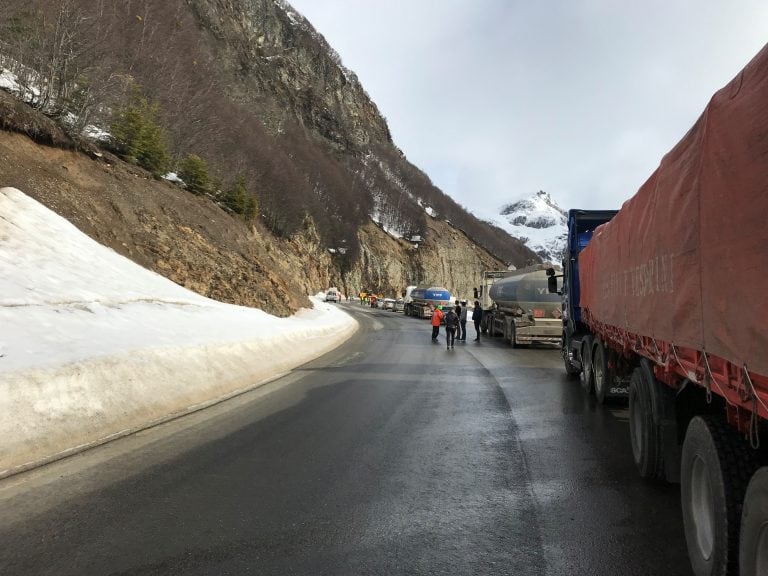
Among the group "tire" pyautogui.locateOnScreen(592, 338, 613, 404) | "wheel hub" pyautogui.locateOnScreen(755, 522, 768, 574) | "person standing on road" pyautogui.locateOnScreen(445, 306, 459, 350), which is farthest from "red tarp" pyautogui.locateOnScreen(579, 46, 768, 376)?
"person standing on road" pyautogui.locateOnScreen(445, 306, 459, 350)

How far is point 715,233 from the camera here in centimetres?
287

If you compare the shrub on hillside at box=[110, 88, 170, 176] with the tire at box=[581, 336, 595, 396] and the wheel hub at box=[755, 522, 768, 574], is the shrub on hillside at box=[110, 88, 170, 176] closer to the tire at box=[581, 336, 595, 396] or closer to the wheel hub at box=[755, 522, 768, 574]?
the tire at box=[581, 336, 595, 396]

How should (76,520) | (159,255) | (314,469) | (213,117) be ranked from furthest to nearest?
1. (213,117)
2. (159,255)
3. (314,469)
4. (76,520)

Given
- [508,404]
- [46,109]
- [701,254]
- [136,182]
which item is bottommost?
[508,404]

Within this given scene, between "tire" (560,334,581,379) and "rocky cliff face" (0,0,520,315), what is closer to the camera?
"tire" (560,334,581,379)

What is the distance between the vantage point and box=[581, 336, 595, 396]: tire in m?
9.12

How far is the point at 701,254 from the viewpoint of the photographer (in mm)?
3096

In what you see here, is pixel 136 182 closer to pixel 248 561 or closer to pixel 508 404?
pixel 508 404

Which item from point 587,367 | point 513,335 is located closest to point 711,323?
point 587,367

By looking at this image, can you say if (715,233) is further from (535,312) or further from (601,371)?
(535,312)

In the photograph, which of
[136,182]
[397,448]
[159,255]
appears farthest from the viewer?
[136,182]

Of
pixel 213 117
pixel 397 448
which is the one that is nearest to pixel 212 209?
pixel 213 117

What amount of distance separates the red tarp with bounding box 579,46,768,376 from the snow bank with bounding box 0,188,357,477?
5.66 m

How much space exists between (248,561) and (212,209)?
27704 mm
